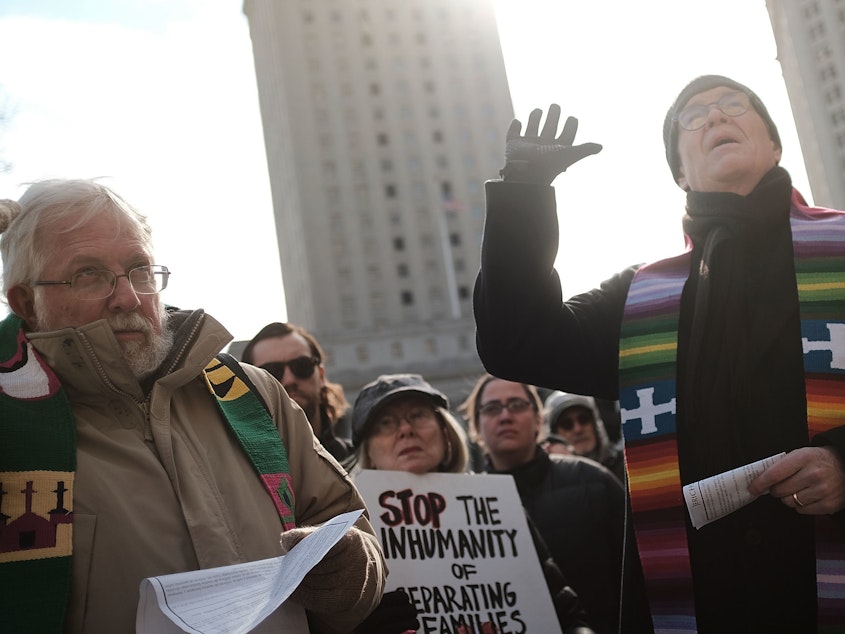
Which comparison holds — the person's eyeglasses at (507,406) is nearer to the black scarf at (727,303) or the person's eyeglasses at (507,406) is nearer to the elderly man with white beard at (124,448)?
the black scarf at (727,303)

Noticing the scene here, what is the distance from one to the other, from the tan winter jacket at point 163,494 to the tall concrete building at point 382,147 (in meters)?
56.5

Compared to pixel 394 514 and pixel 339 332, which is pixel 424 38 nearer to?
pixel 339 332

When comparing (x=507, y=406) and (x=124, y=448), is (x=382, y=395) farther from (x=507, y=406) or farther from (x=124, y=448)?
(x=124, y=448)

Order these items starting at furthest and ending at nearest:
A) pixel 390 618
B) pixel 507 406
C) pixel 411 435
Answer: pixel 507 406 < pixel 411 435 < pixel 390 618

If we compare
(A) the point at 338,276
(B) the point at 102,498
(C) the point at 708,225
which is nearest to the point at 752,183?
(C) the point at 708,225

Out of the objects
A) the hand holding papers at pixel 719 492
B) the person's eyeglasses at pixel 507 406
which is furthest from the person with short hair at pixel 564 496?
the hand holding papers at pixel 719 492

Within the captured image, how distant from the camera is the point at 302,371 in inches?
186

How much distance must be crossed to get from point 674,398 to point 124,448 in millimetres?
1522

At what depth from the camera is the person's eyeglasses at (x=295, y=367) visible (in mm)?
4695

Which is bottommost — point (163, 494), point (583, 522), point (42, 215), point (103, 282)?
point (583, 522)

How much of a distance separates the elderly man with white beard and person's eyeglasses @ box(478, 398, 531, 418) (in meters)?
2.28

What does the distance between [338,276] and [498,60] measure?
20.9 m

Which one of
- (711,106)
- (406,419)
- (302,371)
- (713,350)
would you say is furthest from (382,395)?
(711,106)

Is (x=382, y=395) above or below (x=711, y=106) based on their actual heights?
below
